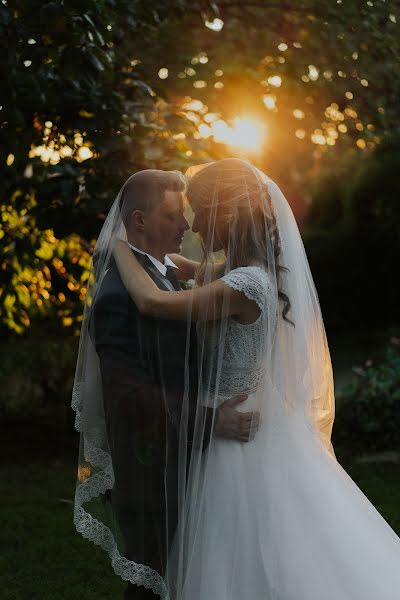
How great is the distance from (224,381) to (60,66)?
2350 mm

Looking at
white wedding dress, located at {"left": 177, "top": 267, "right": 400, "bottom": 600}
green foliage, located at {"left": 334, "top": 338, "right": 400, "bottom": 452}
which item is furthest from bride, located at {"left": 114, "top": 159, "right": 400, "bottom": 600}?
green foliage, located at {"left": 334, "top": 338, "right": 400, "bottom": 452}

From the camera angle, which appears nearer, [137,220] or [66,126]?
[137,220]

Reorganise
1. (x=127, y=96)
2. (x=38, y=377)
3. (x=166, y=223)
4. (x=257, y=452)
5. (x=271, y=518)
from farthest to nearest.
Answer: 1. (x=38, y=377)
2. (x=127, y=96)
3. (x=166, y=223)
4. (x=257, y=452)
5. (x=271, y=518)

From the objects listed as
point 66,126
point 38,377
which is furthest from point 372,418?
point 66,126

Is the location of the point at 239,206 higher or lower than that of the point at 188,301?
higher

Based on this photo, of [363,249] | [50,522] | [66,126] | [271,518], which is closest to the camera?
[271,518]

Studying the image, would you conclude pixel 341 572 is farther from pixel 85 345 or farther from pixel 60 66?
pixel 60 66

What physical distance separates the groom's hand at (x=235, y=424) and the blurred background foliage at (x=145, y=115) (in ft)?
7.41

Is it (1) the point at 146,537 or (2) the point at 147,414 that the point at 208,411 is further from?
(1) the point at 146,537

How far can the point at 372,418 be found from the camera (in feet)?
25.0

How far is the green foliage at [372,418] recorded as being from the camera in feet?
24.8

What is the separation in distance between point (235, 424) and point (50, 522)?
3173mm

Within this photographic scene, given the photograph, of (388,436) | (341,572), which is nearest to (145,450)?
(341,572)

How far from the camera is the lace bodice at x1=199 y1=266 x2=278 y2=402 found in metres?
2.82
